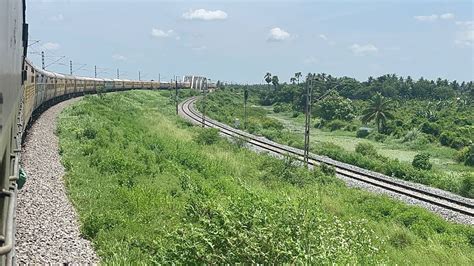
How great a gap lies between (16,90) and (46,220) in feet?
16.9

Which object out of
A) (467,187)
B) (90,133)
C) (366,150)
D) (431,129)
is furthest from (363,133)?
(90,133)

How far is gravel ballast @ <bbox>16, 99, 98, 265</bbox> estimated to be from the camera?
916 cm

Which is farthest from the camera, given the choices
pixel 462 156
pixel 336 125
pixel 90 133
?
pixel 336 125

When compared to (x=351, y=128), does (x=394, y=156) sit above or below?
below

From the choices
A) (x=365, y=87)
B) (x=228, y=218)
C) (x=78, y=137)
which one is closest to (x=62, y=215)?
(x=228, y=218)

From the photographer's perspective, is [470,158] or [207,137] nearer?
[207,137]

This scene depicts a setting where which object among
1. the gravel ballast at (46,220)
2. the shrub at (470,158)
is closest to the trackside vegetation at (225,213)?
the gravel ballast at (46,220)

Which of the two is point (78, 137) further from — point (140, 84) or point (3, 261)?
point (140, 84)

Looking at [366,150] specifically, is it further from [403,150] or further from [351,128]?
[351,128]

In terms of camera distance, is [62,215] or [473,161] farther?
[473,161]

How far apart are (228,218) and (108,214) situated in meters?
4.01

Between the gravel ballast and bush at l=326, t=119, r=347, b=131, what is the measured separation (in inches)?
2105

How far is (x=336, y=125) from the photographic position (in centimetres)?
6775

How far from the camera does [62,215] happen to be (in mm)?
11711
